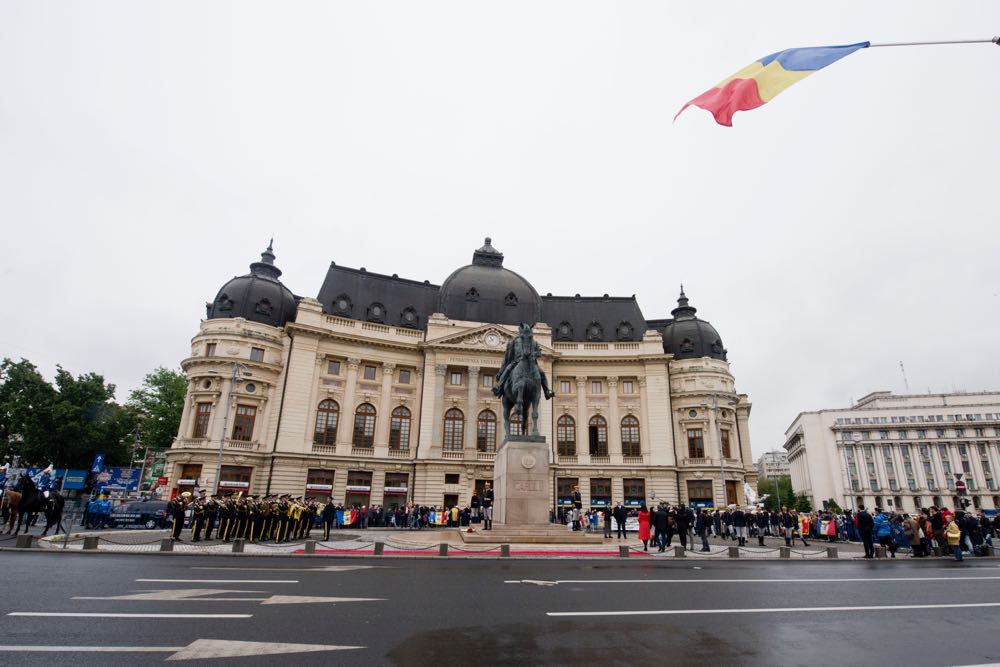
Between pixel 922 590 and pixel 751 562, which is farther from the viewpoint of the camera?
pixel 751 562

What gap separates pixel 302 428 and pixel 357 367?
7208 mm

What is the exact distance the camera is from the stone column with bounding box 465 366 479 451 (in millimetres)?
48188

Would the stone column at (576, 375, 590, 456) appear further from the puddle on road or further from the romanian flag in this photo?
the puddle on road

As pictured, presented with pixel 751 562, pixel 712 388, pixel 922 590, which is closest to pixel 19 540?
pixel 751 562

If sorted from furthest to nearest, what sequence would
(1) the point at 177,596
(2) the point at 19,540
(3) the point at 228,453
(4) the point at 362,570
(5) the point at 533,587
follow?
(3) the point at 228,453, (2) the point at 19,540, (4) the point at 362,570, (5) the point at 533,587, (1) the point at 177,596

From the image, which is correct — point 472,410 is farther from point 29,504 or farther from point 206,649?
point 206,649

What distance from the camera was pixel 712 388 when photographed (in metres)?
52.4

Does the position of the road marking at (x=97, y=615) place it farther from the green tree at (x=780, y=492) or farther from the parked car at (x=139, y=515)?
the green tree at (x=780, y=492)

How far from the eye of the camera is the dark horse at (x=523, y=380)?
22.5 metres

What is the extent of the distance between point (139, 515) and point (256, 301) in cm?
2216

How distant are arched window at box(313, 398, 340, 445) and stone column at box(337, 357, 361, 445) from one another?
54 cm

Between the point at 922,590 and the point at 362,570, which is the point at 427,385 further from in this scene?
the point at 922,590

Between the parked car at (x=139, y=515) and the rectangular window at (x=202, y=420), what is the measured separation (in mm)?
13802

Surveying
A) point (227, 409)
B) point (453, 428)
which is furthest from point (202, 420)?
point (453, 428)
